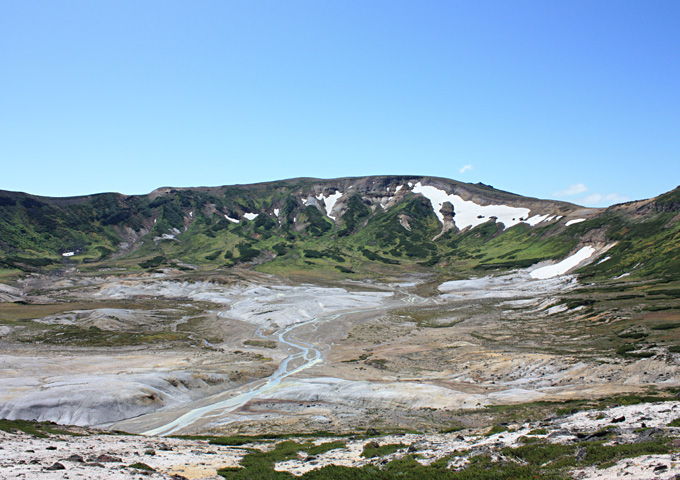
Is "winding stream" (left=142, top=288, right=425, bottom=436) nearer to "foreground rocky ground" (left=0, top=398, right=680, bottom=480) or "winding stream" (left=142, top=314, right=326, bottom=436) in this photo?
"winding stream" (left=142, top=314, right=326, bottom=436)

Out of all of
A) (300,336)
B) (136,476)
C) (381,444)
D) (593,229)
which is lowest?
(300,336)

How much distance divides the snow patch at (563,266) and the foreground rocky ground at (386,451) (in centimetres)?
15555

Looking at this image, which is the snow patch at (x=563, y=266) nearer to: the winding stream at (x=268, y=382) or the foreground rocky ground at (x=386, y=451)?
the winding stream at (x=268, y=382)

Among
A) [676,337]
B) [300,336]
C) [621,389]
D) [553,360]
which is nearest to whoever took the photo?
[621,389]

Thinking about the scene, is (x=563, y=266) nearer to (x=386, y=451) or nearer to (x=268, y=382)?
(x=268, y=382)

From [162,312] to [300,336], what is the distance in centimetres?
5308

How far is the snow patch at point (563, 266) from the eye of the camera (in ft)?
571

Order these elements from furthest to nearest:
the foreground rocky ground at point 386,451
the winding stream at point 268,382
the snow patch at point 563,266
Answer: the snow patch at point 563,266 → the winding stream at point 268,382 → the foreground rocky ground at point 386,451

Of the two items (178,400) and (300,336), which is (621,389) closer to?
(178,400)

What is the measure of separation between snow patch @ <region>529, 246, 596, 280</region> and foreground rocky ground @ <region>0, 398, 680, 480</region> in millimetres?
155550

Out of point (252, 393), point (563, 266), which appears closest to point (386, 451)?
point (252, 393)

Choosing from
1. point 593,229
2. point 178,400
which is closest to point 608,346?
point 178,400

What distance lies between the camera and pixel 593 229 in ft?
643

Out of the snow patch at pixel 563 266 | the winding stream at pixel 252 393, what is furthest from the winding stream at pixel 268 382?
the snow patch at pixel 563 266
